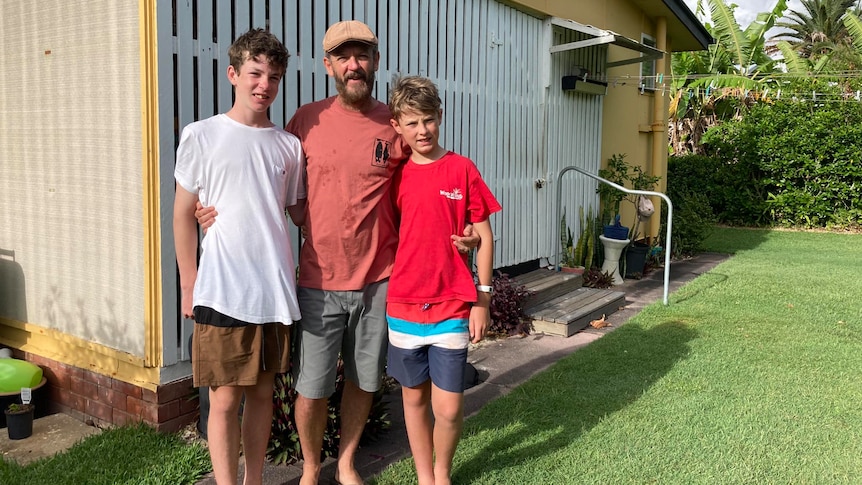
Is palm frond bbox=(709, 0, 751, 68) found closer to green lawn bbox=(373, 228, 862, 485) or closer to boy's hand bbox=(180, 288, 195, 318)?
green lawn bbox=(373, 228, 862, 485)

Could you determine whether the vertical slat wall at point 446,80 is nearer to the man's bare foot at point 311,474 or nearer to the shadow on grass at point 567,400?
the man's bare foot at point 311,474

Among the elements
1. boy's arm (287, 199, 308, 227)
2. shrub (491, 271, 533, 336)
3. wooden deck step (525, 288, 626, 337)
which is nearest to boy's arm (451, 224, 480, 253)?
boy's arm (287, 199, 308, 227)

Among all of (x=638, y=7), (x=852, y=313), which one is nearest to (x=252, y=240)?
(x=852, y=313)

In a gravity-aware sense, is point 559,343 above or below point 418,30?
below

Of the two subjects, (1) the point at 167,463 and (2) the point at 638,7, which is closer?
(1) the point at 167,463

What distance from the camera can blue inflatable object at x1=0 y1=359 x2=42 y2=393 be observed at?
417 cm

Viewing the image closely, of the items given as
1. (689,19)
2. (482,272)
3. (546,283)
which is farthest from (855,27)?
(482,272)

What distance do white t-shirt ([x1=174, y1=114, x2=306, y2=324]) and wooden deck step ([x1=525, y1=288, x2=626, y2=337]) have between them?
4.16m

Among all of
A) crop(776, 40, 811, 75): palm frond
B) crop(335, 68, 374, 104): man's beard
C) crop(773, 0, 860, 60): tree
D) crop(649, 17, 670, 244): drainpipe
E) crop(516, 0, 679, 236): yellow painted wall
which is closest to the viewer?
crop(335, 68, 374, 104): man's beard

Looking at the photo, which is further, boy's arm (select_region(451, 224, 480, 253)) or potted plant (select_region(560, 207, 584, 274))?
potted plant (select_region(560, 207, 584, 274))

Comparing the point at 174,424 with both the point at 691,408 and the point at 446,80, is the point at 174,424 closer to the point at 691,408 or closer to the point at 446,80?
the point at 691,408

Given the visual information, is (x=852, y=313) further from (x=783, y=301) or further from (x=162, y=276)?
(x=162, y=276)

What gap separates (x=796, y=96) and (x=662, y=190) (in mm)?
6068

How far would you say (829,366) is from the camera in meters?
5.44
